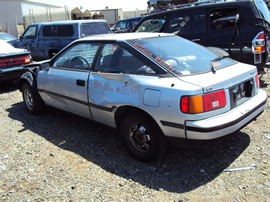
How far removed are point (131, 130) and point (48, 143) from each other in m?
1.46

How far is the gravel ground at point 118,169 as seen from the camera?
8.89ft

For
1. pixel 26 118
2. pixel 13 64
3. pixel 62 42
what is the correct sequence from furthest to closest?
pixel 62 42
pixel 13 64
pixel 26 118

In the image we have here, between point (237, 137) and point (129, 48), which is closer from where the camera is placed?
point (129, 48)

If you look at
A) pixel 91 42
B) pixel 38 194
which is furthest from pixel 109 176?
pixel 91 42

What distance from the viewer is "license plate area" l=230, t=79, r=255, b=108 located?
2942 millimetres

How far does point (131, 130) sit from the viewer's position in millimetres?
3266

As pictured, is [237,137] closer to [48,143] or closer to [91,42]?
[91,42]

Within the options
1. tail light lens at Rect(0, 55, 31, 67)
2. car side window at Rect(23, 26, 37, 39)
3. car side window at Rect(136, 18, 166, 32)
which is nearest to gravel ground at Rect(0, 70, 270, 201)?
tail light lens at Rect(0, 55, 31, 67)

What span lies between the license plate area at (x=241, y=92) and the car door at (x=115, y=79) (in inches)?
36.0

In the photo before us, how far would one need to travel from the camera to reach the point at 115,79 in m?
3.31

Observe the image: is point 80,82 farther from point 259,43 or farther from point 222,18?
point 259,43

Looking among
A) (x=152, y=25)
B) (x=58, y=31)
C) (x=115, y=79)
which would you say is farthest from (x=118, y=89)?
(x=58, y=31)

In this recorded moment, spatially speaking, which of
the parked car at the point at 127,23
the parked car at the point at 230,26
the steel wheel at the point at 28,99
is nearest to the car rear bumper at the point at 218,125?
the parked car at the point at 230,26

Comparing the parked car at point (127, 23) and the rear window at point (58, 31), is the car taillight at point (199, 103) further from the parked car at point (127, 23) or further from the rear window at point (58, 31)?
the parked car at point (127, 23)
